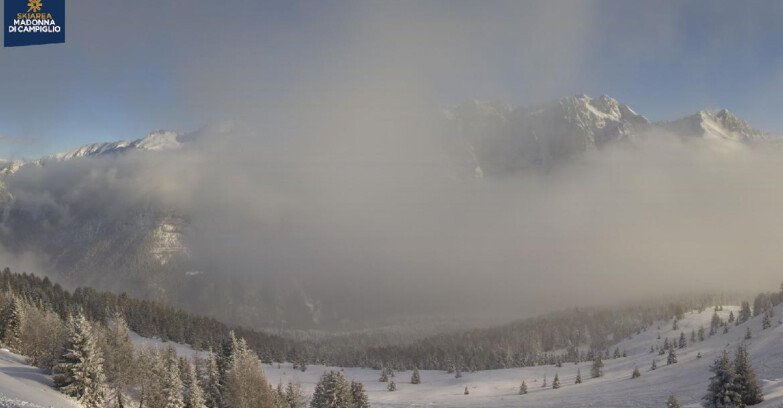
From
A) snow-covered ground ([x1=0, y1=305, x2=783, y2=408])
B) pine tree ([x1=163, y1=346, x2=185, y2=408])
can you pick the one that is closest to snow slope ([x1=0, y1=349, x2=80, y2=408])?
snow-covered ground ([x1=0, y1=305, x2=783, y2=408])

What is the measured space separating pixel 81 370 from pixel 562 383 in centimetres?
12144

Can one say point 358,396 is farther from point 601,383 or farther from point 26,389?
point 601,383

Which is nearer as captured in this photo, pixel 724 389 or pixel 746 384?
pixel 746 384

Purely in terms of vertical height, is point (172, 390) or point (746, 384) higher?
point (172, 390)

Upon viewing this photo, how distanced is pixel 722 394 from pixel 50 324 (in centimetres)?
9835

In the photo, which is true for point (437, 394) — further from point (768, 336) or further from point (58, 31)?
point (58, 31)

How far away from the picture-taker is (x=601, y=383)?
12244cm

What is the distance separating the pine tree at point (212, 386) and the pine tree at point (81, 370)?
15037 millimetres

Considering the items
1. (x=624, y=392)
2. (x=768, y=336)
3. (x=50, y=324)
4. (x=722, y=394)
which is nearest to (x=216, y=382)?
(x=50, y=324)

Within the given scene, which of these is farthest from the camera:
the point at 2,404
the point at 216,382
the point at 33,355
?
the point at 33,355

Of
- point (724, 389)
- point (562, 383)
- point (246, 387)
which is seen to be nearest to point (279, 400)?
point (246, 387)

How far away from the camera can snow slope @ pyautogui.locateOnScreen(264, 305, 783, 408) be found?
89713mm

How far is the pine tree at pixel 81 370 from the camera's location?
2240 inches

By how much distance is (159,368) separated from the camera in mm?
64562
